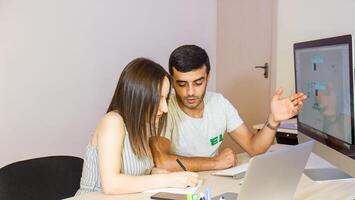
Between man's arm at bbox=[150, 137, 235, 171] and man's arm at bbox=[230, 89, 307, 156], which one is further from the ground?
man's arm at bbox=[230, 89, 307, 156]

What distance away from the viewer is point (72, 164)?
148 cm

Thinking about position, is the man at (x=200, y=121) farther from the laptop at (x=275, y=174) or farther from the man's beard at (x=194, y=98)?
the laptop at (x=275, y=174)

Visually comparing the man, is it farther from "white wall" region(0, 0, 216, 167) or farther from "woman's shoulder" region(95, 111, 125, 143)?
"white wall" region(0, 0, 216, 167)

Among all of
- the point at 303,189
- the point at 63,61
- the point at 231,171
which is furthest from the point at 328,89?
the point at 63,61

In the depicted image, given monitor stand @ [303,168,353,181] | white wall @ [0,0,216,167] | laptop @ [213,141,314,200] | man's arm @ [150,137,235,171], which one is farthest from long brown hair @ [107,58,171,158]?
white wall @ [0,0,216,167]

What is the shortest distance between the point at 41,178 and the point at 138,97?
0.46 m

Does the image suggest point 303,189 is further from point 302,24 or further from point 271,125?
point 302,24

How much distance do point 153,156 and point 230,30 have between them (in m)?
2.23

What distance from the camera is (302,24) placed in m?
2.37

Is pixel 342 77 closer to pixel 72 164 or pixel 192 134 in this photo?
pixel 192 134

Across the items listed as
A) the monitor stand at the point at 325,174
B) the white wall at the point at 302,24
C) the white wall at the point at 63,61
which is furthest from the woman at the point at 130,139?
the white wall at the point at 63,61

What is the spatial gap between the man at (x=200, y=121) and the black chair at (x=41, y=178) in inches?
12.9

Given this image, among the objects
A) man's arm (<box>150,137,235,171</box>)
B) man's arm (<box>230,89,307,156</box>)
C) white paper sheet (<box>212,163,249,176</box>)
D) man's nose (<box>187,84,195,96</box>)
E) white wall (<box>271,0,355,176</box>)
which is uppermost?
white wall (<box>271,0,355,176</box>)

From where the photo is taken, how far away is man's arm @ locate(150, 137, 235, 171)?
1554mm
